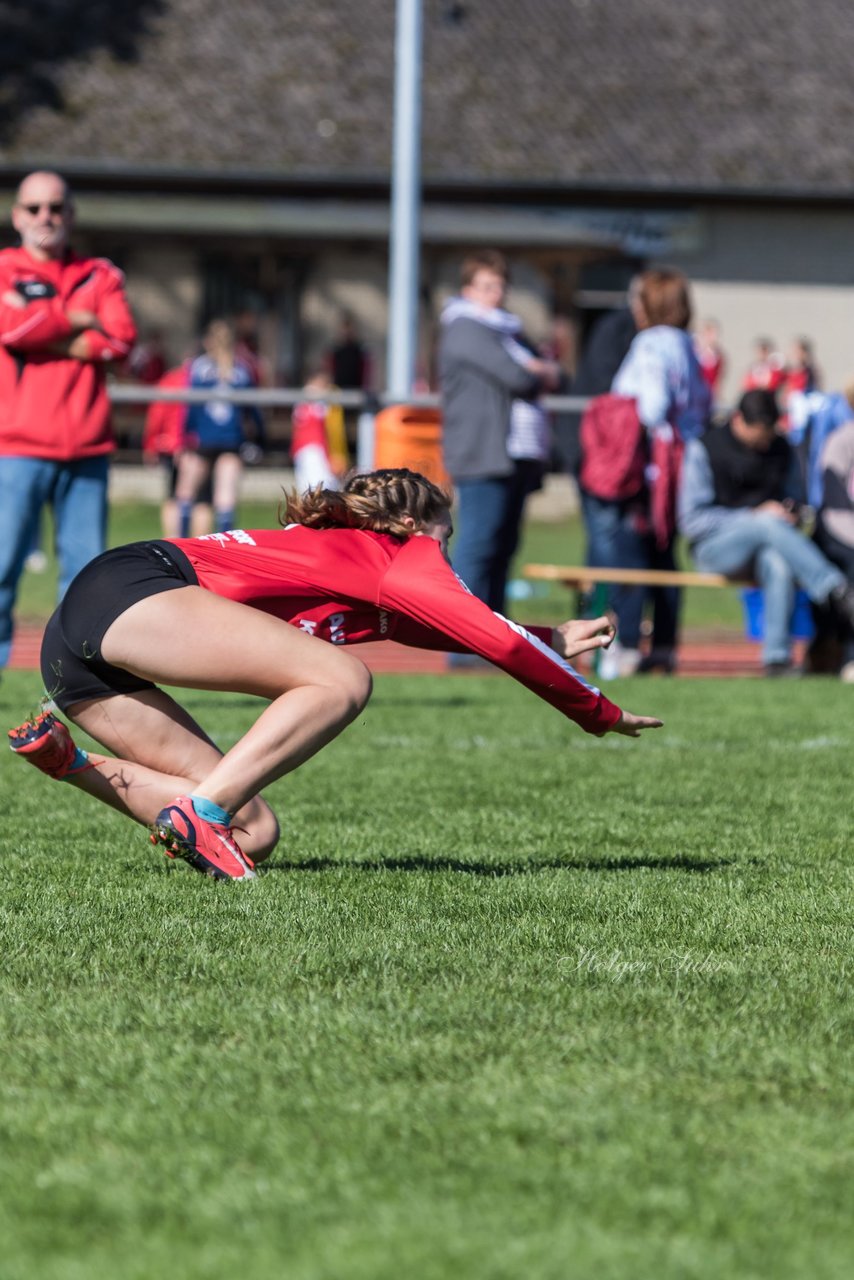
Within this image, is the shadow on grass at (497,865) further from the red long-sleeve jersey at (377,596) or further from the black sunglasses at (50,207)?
the black sunglasses at (50,207)

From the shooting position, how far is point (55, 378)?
9.03 meters

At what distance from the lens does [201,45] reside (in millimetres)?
32625

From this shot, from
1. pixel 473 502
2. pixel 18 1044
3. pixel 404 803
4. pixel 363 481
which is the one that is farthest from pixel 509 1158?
pixel 473 502

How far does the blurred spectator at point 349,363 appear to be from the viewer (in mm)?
29547

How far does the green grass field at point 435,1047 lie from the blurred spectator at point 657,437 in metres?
5.17

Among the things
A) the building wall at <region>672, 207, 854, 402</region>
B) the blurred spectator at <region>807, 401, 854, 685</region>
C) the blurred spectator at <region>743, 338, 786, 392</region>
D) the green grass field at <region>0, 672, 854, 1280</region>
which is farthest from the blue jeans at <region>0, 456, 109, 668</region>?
the building wall at <region>672, 207, 854, 402</region>

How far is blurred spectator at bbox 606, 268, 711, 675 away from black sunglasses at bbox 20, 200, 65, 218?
13.4 feet

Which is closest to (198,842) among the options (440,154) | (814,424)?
(814,424)

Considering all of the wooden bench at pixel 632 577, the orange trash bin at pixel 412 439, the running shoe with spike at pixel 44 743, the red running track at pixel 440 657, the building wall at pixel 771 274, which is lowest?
the red running track at pixel 440 657

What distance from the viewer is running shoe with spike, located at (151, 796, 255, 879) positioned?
5023mm

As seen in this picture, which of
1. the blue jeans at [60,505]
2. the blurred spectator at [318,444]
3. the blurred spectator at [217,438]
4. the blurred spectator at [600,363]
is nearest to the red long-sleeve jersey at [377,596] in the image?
the blue jeans at [60,505]

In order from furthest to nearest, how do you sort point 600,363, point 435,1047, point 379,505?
1. point 600,363
2. point 379,505
3. point 435,1047

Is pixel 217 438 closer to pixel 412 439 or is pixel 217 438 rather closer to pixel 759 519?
pixel 412 439

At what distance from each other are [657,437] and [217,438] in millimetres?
5240
